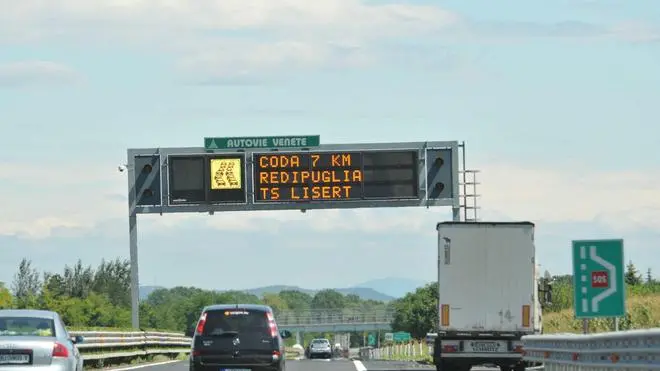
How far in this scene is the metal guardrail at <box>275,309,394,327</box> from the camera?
13488 centimetres

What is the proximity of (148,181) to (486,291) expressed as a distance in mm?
21841

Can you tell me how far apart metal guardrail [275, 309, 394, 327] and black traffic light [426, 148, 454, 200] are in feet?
237

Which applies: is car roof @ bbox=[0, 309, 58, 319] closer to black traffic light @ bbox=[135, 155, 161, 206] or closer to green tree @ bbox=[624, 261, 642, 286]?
black traffic light @ bbox=[135, 155, 161, 206]

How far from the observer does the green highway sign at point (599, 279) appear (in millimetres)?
21652

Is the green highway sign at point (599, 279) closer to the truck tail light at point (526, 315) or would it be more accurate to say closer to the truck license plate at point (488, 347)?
the truck tail light at point (526, 315)

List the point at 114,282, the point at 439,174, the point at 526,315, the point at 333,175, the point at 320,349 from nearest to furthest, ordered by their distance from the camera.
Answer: the point at 526,315 < the point at 333,175 < the point at 439,174 < the point at 320,349 < the point at 114,282

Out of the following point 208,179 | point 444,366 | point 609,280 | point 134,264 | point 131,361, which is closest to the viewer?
point 609,280

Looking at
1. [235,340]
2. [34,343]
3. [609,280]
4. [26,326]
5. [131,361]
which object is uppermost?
[609,280]

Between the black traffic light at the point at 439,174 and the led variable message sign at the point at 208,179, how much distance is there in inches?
251

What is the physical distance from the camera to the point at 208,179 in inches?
1959

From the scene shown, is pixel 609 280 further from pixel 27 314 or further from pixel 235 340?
pixel 27 314

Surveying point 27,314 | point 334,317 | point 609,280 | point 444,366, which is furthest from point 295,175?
point 334,317

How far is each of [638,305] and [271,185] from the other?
1600 centimetres

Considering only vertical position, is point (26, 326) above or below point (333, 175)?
below
